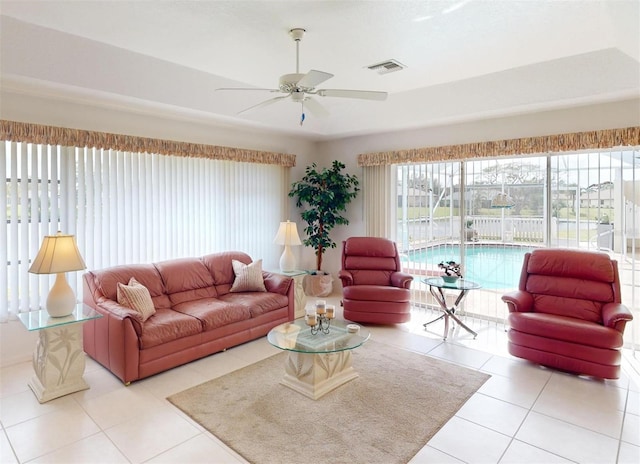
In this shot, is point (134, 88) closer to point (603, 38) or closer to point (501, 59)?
point (501, 59)

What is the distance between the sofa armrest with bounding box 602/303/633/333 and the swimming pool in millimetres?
1406

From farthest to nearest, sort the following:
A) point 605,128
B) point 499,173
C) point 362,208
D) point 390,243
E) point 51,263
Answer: point 362,208 → point 390,243 → point 499,173 → point 605,128 → point 51,263

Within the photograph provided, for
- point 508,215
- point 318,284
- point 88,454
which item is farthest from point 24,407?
point 508,215

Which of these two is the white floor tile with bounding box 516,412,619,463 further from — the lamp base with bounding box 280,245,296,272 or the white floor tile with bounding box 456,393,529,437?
the lamp base with bounding box 280,245,296,272

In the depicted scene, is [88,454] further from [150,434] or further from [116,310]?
[116,310]

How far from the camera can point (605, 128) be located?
4.03 meters

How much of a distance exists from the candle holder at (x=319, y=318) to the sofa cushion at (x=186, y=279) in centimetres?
159

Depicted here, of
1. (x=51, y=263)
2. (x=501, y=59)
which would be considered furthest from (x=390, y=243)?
(x=51, y=263)

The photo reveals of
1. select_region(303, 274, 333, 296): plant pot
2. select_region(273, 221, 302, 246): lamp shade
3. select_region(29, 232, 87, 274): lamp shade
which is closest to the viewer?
select_region(29, 232, 87, 274): lamp shade

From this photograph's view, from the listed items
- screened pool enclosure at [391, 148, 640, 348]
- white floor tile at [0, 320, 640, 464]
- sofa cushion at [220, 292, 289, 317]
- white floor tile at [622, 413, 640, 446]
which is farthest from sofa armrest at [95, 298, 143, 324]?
screened pool enclosure at [391, 148, 640, 348]

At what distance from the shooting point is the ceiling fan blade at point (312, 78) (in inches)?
98.3

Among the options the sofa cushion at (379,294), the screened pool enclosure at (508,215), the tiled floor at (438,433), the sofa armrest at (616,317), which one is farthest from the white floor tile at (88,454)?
the screened pool enclosure at (508,215)

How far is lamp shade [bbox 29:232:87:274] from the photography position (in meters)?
2.99

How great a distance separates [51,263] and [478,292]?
511 centimetres
